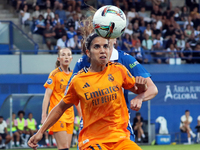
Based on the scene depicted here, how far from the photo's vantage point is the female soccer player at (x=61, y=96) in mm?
7473

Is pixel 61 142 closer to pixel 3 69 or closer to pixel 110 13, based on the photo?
pixel 110 13

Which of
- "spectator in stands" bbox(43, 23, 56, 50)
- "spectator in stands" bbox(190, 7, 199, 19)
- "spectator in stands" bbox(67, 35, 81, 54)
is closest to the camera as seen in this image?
"spectator in stands" bbox(67, 35, 81, 54)

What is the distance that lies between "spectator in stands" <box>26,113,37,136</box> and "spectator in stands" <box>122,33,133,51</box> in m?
5.77

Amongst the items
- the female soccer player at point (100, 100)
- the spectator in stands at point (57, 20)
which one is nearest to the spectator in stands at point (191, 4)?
the spectator in stands at point (57, 20)

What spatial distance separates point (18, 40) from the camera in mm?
16719

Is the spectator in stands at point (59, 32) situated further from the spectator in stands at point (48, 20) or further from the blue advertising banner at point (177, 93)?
the blue advertising banner at point (177, 93)

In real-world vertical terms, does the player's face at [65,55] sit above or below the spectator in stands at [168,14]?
below

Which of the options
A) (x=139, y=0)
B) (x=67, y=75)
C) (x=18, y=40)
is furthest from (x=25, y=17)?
(x=67, y=75)

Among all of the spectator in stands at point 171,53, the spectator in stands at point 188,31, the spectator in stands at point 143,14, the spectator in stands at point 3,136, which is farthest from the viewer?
the spectator in stands at point 143,14

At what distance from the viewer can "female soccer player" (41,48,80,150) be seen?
747 cm

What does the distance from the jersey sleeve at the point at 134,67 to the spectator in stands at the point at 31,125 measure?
32.7 feet

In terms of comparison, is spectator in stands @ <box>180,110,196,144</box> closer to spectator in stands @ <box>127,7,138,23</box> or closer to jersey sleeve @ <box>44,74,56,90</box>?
spectator in stands @ <box>127,7,138,23</box>

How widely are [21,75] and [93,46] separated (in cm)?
1214

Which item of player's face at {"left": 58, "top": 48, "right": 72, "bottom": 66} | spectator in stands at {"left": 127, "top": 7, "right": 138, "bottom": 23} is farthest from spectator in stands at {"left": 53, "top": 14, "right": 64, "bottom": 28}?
player's face at {"left": 58, "top": 48, "right": 72, "bottom": 66}
